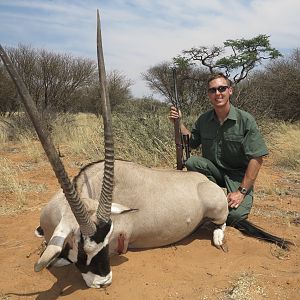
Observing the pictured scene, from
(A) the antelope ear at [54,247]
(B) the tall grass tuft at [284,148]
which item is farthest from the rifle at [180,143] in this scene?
(B) the tall grass tuft at [284,148]

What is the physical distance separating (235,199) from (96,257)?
211cm

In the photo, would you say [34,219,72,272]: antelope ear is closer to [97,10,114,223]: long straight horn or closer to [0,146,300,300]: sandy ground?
[97,10,114,223]: long straight horn

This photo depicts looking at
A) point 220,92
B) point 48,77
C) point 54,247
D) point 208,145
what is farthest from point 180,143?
point 48,77

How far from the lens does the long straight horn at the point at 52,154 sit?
2182 mm

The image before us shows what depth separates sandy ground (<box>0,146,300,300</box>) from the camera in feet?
10.4

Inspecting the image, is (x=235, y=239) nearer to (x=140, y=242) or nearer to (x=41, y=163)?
(x=140, y=242)

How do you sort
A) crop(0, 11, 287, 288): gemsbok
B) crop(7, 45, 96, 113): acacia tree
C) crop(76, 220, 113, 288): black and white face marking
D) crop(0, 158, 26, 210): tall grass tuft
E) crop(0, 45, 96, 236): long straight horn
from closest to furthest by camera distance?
1. crop(0, 45, 96, 236): long straight horn
2. crop(0, 11, 287, 288): gemsbok
3. crop(76, 220, 113, 288): black and white face marking
4. crop(0, 158, 26, 210): tall grass tuft
5. crop(7, 45, 96, 113): acacia tree

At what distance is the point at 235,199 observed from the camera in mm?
4566

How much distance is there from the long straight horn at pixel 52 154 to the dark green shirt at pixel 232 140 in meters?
2.33

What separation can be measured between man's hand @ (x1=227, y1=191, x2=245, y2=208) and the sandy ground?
0.28 meters

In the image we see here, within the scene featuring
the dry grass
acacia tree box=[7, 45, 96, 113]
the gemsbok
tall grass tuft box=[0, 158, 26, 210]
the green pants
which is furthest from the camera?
acacia tree box=[7, 45, 96, 113]

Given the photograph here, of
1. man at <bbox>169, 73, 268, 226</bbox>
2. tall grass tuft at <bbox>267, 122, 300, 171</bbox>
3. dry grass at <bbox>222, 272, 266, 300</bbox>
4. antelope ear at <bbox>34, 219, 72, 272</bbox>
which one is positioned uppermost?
man at <bbox>169, 73, 268, 226</bbox>

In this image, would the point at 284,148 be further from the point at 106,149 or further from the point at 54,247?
the point at 54,247

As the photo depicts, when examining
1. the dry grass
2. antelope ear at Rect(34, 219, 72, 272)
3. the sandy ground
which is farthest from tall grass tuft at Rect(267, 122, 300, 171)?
antelope ear at Rect(34, 219, 72, 272)
